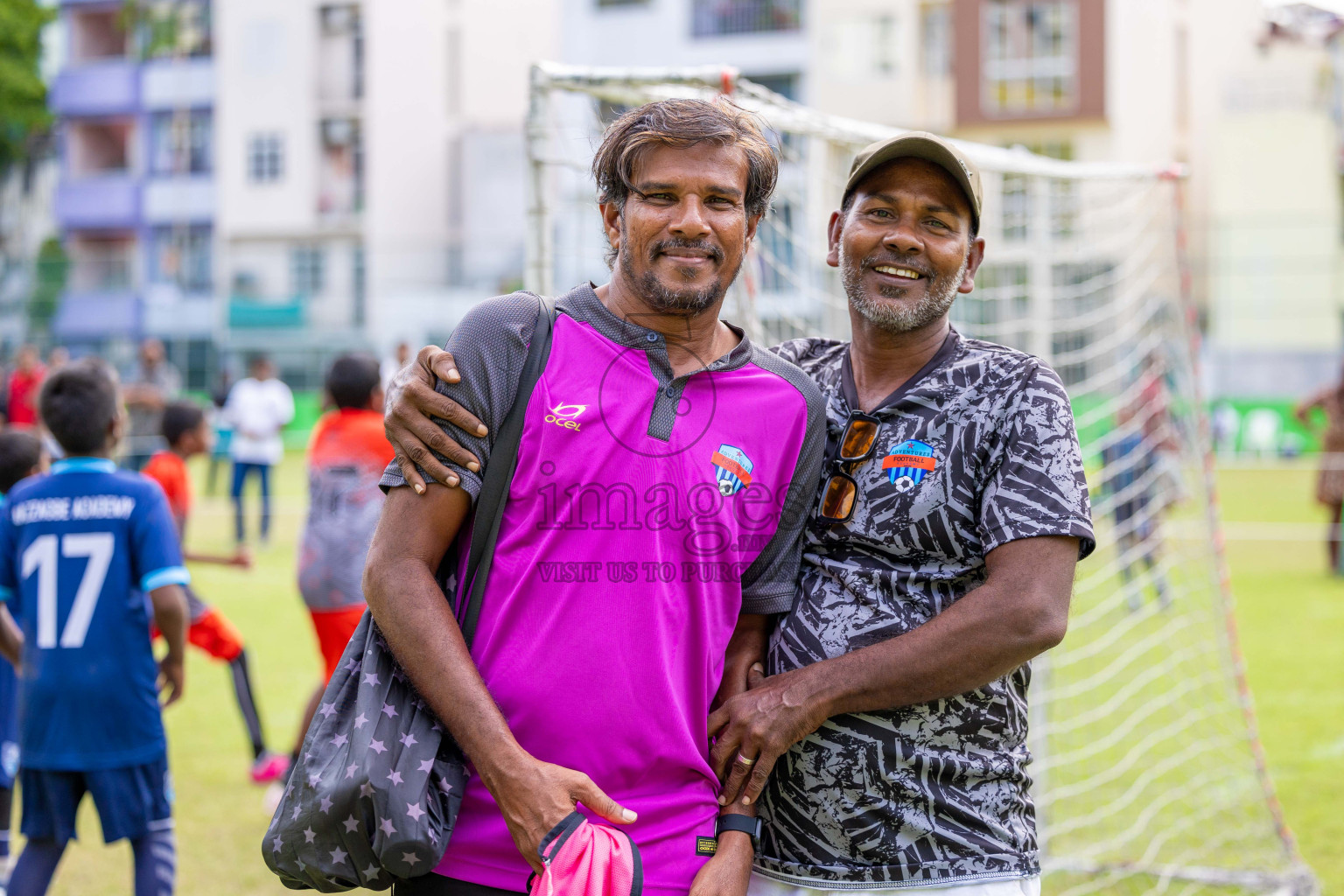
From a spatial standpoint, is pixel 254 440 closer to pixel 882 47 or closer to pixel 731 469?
pixel 731 469

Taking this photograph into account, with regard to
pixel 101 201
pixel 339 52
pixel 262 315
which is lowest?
pixel 262 315

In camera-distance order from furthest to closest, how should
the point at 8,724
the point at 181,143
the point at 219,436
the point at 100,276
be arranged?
the point at 181,143 < the point at 100,276 < the point at 219,436 < the point at 8,724

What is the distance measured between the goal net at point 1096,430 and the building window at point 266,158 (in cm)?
2834

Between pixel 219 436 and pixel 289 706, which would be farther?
pixel 219 436

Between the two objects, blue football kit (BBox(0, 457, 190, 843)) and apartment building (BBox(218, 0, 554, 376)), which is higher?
apartment building (BBox(218, 0, 554, 376))

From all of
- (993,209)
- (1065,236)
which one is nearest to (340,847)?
(993,209)

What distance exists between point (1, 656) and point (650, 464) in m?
2.99

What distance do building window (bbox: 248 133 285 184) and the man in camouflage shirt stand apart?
1308 inches

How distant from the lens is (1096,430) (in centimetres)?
748

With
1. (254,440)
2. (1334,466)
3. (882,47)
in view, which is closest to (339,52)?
(882,47)

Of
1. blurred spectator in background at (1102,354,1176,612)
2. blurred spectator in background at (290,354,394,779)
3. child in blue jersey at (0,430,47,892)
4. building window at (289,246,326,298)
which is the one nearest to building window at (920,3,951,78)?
building window at (289,246,326,298)

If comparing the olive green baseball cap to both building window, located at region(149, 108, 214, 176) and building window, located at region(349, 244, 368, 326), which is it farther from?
building window, located at region(149, 108, 214, 176)

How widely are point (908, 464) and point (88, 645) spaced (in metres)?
2.40

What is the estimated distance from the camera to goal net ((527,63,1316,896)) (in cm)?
325
